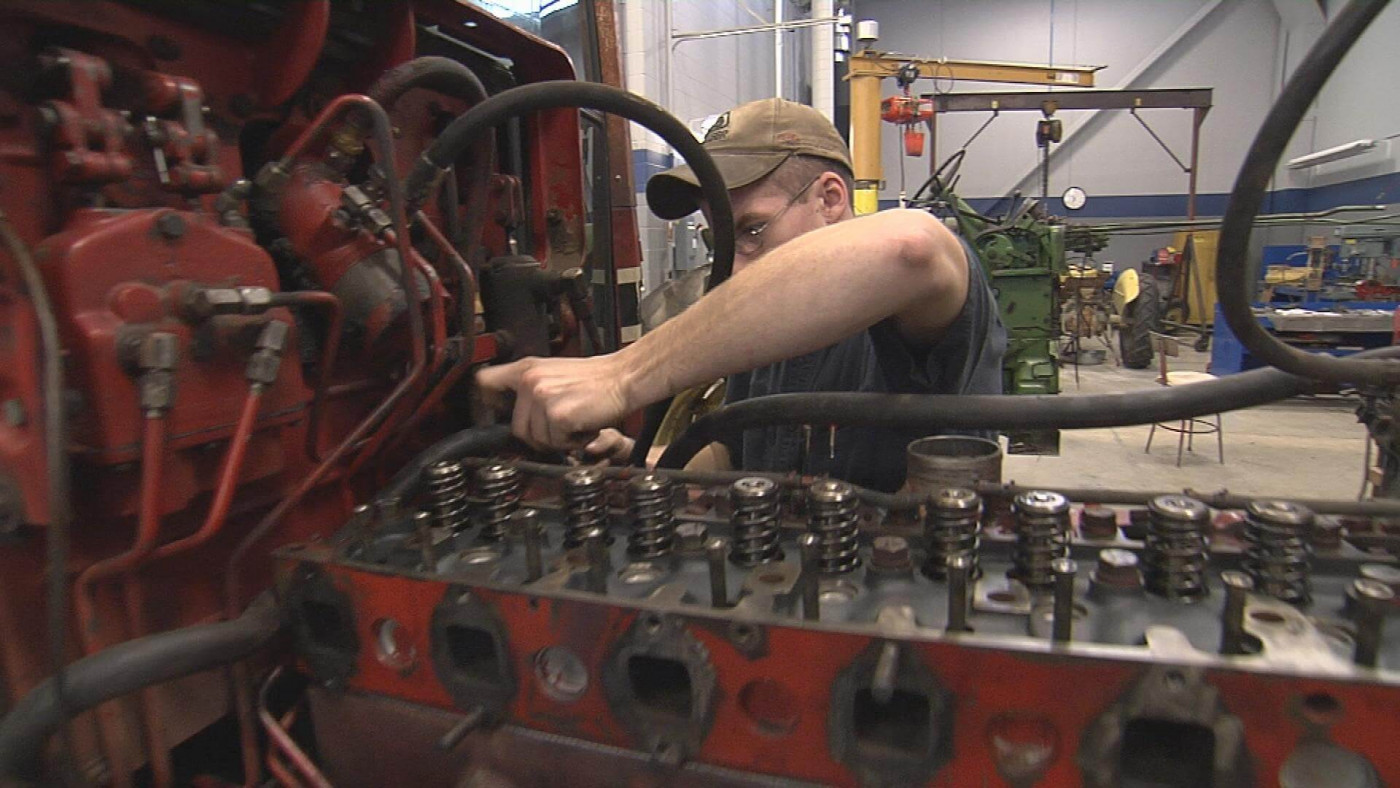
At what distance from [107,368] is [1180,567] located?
0.92 metres

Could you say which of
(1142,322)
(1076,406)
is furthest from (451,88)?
(1142,322)

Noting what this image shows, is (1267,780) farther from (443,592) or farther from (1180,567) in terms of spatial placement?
(443,592)

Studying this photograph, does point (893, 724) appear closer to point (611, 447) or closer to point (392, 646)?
point (392, 646)

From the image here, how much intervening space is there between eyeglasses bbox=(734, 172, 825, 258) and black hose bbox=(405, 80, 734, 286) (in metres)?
0.33

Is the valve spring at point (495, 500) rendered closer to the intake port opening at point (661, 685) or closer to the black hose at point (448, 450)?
the black hose at point (448, 450)

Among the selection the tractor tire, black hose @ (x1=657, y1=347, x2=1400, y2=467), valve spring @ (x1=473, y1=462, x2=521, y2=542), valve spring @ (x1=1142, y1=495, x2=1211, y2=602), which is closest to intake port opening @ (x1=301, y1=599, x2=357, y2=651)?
valve spring @ (x1=473, y1=462, x2=521, y2=542)

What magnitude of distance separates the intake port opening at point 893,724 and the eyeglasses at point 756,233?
926 millimetres

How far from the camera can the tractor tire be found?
709 cm

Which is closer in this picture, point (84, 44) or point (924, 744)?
point (924, 744)

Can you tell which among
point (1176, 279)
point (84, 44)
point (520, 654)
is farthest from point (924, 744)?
point (1176, 279)

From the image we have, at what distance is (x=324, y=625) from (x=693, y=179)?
1009 millimetres

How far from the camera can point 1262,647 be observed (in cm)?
58

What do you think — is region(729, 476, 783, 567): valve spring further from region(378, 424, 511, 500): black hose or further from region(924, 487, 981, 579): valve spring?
region(378, 424, 511, 500): black hose

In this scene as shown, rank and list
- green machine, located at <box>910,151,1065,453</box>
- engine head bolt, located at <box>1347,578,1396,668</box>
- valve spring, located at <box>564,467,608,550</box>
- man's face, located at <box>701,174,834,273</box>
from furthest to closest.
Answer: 1. green machine, located at <box>910,151,1065,453</box>
2. man's face, located at <box>701,174,834,273</box>
3. valve spring, located at <box>564,467,608,550</box>
4. engine head bolt, located at <box>1347,578,1396,668</box>
